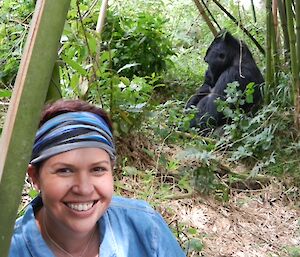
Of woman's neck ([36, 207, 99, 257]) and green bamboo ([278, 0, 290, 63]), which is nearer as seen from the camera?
woman's neck ([36, 207, 99, 257])

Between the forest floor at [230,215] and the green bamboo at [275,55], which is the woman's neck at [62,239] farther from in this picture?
the green bamboo at [275,55]

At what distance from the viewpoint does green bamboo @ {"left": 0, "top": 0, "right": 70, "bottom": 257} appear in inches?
26.5

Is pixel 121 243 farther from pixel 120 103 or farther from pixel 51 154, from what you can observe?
pixel 120 103

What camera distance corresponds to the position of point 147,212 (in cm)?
140

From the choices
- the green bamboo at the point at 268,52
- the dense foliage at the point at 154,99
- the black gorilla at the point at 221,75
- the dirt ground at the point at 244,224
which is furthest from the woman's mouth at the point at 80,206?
the black gorilla at the point at 221,75

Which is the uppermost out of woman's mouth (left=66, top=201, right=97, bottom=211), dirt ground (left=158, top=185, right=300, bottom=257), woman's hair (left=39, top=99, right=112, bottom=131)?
woman's hair (left=39, top=99, right=112, bottom=131)

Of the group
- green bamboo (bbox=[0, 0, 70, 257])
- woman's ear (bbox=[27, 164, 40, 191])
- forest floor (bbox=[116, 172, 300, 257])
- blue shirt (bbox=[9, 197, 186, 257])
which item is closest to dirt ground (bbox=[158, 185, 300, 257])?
forest floor (bbox=[116, 172, 300, 257])

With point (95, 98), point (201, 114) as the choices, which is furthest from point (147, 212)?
point (201, 114)

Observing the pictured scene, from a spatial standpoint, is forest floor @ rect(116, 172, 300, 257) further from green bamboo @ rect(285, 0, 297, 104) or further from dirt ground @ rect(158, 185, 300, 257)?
green bamboo @ rect(285, 0, 297, 104)

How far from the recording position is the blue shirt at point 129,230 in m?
1.29

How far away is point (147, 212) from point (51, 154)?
1.04 ft

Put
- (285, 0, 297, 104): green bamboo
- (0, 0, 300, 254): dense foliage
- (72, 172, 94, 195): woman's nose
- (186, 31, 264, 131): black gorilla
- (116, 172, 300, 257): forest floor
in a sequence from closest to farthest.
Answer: (72, 172, 94, 195): woman's nose < (0, 0, 300, 254): dense foliage < (116, 172, 300, 257): forest floor < (285, 0, 297, 104): green bamboo < (186, 31, 264, 131): black gorilla

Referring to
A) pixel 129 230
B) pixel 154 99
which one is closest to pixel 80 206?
pixel 129 230

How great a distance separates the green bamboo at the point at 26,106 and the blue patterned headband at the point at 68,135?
0.48m
